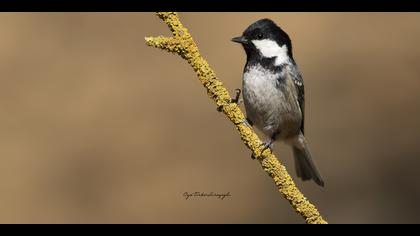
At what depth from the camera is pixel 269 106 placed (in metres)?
5.00

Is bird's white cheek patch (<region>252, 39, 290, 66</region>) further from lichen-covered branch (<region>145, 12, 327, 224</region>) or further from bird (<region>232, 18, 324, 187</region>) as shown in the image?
lichen-covered branch (<region>145, 12, 327, 224</region>)

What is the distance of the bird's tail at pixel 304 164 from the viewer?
5.82 metres

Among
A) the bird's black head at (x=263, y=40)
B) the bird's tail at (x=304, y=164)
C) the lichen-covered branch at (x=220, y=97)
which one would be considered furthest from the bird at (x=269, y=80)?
the lichen-covered branch at (x=220, y=97)

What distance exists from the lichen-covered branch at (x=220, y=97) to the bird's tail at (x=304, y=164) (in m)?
2.89

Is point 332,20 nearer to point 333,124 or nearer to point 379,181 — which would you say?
point 333,124

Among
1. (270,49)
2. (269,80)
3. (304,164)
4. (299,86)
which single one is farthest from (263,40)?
(304,164)

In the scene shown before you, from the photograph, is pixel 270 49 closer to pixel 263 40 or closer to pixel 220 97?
pixel 263 40

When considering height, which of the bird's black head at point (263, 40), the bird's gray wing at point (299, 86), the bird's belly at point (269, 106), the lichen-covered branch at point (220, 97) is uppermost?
the bird's black head at point (263, 40)

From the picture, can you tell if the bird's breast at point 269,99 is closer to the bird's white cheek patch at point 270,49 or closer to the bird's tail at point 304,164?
the bird's white cheek patch at point 270,49

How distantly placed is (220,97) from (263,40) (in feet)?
6.61

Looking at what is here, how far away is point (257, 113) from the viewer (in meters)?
5.00

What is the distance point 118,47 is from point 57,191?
214cm

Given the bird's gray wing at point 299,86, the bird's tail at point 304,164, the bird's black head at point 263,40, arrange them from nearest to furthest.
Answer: the bird's black head at point 263,40
the bird's gray wing at point 299,86
the bird's tail at point 304,164

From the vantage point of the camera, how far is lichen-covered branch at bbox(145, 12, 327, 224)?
273 centimetres
